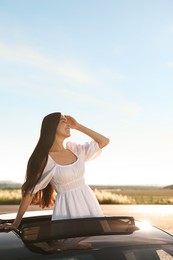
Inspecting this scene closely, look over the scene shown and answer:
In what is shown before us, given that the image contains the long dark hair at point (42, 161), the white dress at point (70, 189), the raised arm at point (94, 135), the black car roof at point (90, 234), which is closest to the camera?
the black car roof at point (90, 234)

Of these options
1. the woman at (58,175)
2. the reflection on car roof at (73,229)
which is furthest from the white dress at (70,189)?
the reflection on car roof at (73,229)

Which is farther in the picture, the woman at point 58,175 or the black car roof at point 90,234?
the woman at point 58,175

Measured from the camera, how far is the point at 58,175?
4.31 metres

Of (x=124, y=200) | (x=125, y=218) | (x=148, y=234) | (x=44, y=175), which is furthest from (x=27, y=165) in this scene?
(x=124, y=200)

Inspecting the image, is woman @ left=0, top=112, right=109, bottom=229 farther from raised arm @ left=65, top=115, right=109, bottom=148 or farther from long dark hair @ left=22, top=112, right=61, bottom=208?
raised arm @ left=65, top=115, right=109, bottom=148

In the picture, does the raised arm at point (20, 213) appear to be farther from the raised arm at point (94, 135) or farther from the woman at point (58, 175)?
the raised arm at point (94, 135)

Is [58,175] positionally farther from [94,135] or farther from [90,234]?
[90,234]

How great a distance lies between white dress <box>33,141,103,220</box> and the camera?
4.28 metres

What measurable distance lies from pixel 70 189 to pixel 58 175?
0.18 m

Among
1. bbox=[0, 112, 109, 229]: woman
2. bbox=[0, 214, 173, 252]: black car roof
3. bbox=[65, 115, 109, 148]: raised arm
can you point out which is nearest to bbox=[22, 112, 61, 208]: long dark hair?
bbox=[0, 112, 109, 229]: woman

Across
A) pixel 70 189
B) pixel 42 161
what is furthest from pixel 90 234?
pixel 70 189

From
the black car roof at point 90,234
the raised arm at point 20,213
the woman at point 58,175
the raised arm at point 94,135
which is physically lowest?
the black car roof at point 90,234

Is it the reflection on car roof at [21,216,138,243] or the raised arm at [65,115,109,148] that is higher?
the raised arm at [65,115,109,148]

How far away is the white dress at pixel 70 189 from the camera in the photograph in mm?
4277
